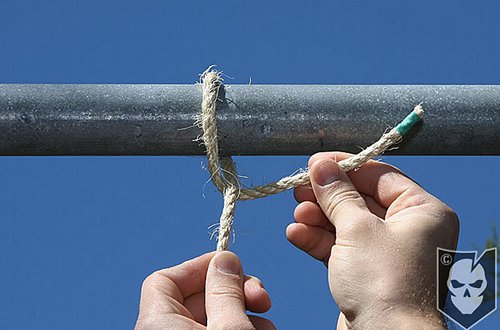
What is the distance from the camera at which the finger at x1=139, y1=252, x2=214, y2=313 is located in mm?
1129

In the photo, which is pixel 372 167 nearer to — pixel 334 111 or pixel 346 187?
pixel 346 187

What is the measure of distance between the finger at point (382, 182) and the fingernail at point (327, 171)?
53 mm

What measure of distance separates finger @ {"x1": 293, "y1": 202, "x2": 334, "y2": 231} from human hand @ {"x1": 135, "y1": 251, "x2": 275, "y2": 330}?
132mm

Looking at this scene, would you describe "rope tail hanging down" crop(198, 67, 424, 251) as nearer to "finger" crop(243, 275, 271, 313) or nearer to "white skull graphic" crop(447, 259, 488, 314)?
"finger" crop(243, 275, 271, 313)

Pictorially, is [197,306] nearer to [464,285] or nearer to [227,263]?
[227,263]

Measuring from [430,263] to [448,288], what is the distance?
0.13 meters

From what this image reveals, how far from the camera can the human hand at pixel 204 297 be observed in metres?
1.06

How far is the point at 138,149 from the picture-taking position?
103 centimetres

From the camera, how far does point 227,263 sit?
1.09 metres

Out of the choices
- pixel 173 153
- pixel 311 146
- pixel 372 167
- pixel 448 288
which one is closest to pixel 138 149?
pixel 173 153

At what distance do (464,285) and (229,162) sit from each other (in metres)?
0.40

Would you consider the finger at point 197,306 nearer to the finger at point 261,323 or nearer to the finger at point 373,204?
the finger at point 261,323

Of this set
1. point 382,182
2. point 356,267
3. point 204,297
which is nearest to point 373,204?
point 382,182

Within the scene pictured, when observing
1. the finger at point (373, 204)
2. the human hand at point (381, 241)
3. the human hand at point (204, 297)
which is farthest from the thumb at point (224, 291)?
the finger at point (373, 204)
